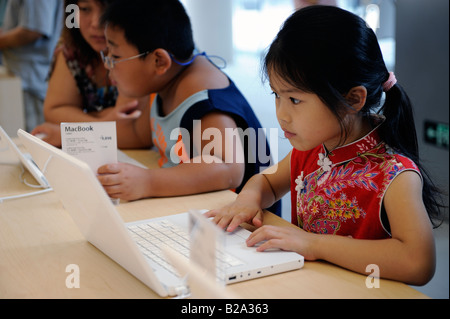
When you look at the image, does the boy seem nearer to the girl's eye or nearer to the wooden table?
the wooden table

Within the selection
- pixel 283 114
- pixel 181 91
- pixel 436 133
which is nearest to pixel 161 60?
pixel 181 91

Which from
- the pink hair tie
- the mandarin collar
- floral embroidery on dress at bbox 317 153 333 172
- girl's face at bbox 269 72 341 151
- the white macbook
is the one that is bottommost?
the white macbook

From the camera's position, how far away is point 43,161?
975 mm

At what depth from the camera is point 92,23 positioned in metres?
1.98

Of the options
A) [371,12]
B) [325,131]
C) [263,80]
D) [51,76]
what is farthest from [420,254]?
[371,12]

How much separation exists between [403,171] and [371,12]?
223 cm

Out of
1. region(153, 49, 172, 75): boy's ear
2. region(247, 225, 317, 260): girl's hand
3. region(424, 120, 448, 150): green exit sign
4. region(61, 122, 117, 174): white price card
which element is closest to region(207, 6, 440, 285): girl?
region(247, 225, 317, 260): girl's hand

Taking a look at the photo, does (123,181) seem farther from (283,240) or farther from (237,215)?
(283,240)

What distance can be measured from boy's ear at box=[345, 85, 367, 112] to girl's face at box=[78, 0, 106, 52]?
43.6 inches

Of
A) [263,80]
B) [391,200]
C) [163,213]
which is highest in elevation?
[263,80]

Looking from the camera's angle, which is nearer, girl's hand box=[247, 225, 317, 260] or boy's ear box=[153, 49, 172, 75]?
girl's hand box=[247, 225, 317, 260]

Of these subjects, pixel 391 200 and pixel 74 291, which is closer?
pixel 74 291

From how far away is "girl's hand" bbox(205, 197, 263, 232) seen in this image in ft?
3.67

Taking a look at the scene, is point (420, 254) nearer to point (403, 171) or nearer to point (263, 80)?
point (403, 171)
